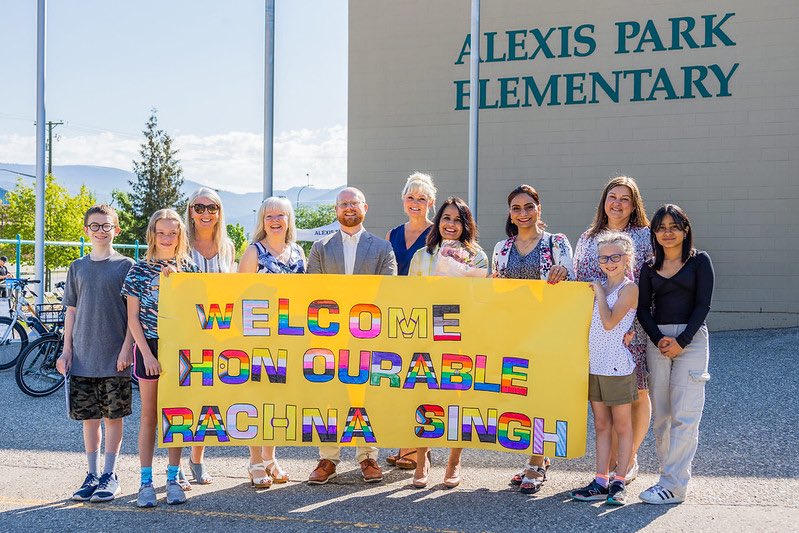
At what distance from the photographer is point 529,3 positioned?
1411 cm

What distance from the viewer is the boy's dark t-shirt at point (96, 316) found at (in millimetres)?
4508

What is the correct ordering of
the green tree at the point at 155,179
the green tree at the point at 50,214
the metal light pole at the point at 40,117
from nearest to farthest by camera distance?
the metal light pole at the point at 40,117 → the green tree at the point at 50,214 → the green tree at the point at 155,179

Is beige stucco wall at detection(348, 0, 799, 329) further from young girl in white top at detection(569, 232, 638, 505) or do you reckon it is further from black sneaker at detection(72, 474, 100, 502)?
black sneaker at detection(72, 474, 100, 502)

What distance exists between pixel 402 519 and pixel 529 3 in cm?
1203

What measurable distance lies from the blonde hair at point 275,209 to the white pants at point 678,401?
2.42 metres

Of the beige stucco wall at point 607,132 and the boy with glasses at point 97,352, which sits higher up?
the beige stucco wall at point 607,132

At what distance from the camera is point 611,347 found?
4500mm

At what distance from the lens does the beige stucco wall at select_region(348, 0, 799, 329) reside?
12.9 metres

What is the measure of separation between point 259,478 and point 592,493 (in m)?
2.06

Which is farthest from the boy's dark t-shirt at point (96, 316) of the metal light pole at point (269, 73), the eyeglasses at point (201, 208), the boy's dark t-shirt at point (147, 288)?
the metal light pole at point (269, 73)

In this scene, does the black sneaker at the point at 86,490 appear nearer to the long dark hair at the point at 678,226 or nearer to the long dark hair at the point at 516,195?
the long dark hair at the point at 516,195

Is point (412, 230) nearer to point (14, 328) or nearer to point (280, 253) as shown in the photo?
point (280, 253)

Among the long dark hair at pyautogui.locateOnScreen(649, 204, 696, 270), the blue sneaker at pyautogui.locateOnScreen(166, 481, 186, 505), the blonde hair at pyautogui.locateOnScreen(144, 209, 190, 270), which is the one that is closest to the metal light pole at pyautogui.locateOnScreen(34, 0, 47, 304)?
the blonde hair at pyautogui.locateOnScreen(144, 209, 190, 270)

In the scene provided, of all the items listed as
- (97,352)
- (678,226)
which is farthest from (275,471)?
(678,226)
